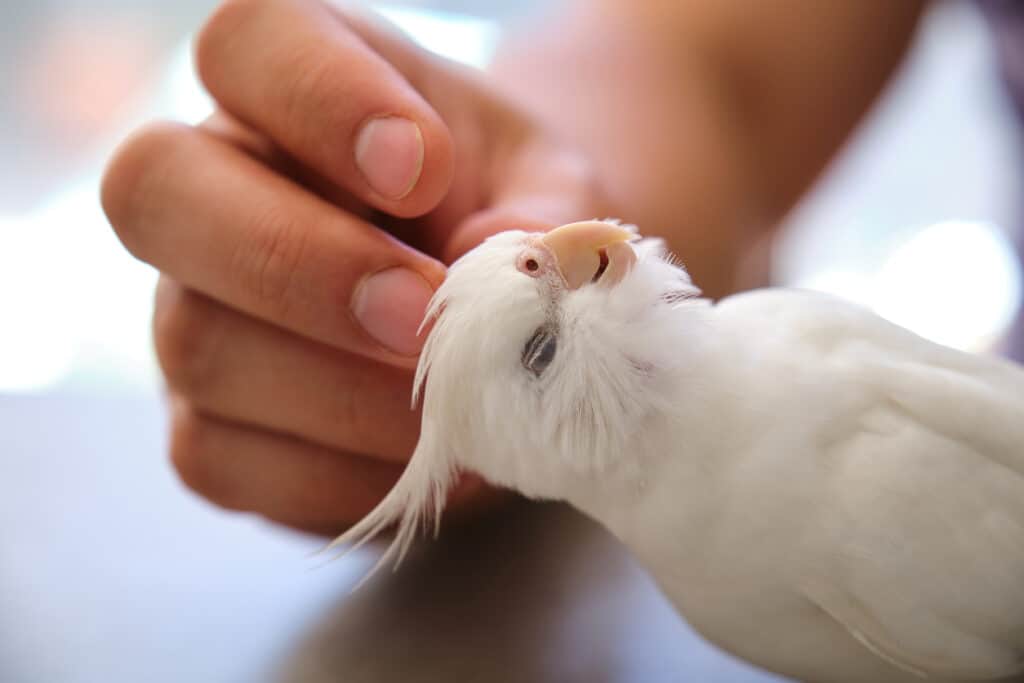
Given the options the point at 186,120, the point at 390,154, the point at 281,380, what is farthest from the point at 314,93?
the point at 186,120

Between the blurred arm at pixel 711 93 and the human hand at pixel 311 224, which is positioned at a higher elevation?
the blurred arm at pixel 711 93

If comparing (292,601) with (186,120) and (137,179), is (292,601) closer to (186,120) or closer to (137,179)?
(137,179)

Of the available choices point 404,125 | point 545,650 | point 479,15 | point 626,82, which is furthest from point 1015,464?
point 479,15

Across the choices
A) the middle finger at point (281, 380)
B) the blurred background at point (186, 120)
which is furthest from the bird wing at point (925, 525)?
the blurred background at point (186, 120)

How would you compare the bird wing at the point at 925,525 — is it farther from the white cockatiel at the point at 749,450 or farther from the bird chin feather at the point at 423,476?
the bird chin feather at the point at 423,476

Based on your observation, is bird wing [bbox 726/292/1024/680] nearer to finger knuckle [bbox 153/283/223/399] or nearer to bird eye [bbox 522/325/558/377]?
bird eye [bbox 522/325/558/377]

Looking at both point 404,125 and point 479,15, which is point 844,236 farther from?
point 404,125

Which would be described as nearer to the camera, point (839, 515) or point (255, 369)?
point (839, 515)
